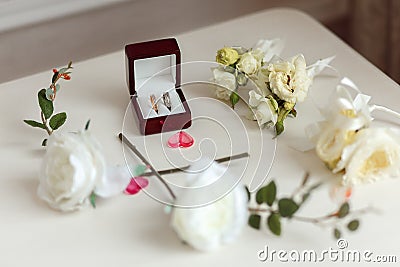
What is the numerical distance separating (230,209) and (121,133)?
9.5 inches

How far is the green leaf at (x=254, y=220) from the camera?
891 mm

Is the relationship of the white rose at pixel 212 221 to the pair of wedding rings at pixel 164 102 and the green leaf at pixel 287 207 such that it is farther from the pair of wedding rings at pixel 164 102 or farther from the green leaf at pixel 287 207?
the pair of wedding rings at pixel 164 102

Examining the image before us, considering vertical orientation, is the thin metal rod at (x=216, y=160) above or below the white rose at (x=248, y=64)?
below

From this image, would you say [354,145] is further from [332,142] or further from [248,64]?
[248,64]

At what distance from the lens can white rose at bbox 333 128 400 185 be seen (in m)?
0.92

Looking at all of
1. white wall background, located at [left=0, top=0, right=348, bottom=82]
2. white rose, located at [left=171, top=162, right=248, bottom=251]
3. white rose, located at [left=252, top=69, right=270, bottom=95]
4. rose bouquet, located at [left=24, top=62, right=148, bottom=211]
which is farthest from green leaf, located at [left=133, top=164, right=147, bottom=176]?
white wall background, located at [left=0, top=0, right=348, bottom=82]

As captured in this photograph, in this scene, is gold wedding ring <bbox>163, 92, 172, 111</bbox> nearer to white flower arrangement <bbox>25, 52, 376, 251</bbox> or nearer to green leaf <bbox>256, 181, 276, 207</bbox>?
white flower arrangement <bbox>25, 52, 376, 251</bbox>

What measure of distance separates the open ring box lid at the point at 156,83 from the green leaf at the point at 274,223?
0.22 meters

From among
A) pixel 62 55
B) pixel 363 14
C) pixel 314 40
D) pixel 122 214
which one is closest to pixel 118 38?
pixel 62 55

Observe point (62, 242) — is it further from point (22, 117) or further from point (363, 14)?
point (363, 14)

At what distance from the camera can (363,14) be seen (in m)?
1.74

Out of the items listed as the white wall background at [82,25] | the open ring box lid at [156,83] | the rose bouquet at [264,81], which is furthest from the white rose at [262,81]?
the white wall background at [82,25]

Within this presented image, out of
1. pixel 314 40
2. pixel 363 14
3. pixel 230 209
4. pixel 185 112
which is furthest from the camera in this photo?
pixel 363 14

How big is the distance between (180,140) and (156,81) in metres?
0.11
